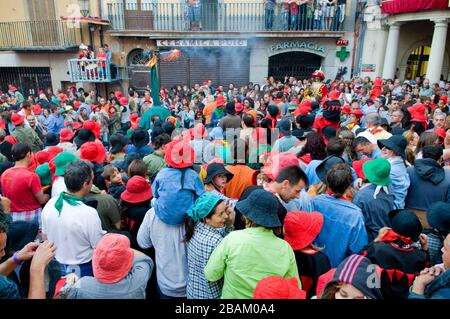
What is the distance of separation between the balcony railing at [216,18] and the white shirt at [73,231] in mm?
13960

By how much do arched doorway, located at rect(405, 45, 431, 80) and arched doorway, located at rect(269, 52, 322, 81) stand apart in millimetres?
4066

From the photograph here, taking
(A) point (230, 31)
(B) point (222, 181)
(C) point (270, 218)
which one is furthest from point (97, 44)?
(C) point (270, 218)

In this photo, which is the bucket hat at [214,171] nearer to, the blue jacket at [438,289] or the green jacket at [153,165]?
the green jacket at [153,165]

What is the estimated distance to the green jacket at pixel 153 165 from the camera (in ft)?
14.3

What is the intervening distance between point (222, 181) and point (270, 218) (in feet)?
3.95

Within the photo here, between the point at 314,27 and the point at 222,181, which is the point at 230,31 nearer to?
the point at 314,27

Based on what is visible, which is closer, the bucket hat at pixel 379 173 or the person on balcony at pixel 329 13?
the bucket hat at pixel 379 173

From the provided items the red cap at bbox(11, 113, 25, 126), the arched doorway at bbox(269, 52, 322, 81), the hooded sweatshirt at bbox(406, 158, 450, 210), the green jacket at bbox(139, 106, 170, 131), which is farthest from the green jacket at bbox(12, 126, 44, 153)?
the arched doorway at bbox(269, 52, 322, 81)

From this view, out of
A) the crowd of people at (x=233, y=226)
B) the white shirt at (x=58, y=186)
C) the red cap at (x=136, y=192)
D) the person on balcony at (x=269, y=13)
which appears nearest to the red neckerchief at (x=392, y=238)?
the crowd of people at (x=233, y=226)

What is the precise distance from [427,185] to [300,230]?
1.91 meters

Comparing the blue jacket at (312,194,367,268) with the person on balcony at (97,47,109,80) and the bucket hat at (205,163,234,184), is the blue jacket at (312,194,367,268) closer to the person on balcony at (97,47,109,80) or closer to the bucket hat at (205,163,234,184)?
the bucket hat at (205,163,234,184)

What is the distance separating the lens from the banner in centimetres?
1119

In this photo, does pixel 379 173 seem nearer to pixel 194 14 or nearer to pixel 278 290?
pixel 278 290

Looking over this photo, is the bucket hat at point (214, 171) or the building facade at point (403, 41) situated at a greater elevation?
the building facade at point (403, 41)
